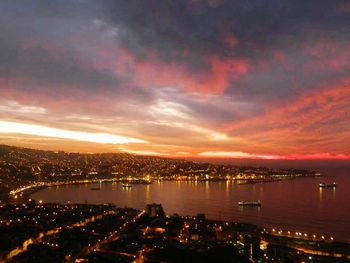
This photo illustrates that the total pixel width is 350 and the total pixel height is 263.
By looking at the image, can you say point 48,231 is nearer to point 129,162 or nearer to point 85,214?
point 85,214

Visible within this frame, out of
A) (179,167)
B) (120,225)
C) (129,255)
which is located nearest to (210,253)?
(129,255)

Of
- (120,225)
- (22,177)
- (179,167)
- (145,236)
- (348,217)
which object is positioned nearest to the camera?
(145,236)

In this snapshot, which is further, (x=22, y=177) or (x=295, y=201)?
(x=22, y=177)

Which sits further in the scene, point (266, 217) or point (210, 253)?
point (266, 217)

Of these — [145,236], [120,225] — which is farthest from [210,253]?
[120,225]

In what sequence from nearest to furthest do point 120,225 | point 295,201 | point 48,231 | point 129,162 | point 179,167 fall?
1. point 48,231
2. point 120,225
3. point 295,201
4. point 179,167
5. point 129,162

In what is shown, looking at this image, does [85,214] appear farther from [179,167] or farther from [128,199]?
[179,167]

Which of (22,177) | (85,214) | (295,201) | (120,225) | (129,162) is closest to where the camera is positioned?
(120,225)

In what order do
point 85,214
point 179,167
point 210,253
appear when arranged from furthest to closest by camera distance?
point 179,167 → point 85,214 → point 210,253
